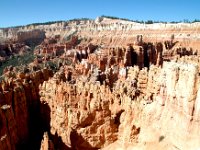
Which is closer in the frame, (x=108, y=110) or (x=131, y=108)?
(x=131, y=108)

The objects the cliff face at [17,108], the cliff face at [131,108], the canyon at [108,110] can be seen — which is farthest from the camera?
the cliff face at [17,108]

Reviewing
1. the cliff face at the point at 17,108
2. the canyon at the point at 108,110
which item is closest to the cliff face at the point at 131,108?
the canyon at the point at 108,110

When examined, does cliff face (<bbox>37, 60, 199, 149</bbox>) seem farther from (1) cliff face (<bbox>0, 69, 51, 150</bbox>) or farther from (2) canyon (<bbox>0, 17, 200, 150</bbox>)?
(1) cliff face (<bbox>0, 69, 51, 150</bbox>)

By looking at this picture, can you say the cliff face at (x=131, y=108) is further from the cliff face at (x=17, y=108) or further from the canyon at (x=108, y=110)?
the cliff face at (x=17, y=108)

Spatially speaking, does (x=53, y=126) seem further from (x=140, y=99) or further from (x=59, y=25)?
(x=59, y=25)

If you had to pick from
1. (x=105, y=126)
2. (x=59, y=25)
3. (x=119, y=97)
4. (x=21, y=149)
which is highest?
(x=59, y=25)

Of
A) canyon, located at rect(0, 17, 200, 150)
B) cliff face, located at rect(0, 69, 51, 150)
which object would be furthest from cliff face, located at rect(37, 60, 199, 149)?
cliff face, located at rect(0, 69, 51, 150)

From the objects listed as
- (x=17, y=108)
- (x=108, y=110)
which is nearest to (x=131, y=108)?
(x=108, y=110)

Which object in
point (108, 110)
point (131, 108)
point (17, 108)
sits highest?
point (131, 108)

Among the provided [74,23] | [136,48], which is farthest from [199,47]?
[74,23]

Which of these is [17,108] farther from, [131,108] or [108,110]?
[131,108]

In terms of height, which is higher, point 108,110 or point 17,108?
point 108,110

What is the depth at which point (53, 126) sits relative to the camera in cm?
4166

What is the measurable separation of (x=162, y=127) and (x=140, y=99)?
20.7ft
